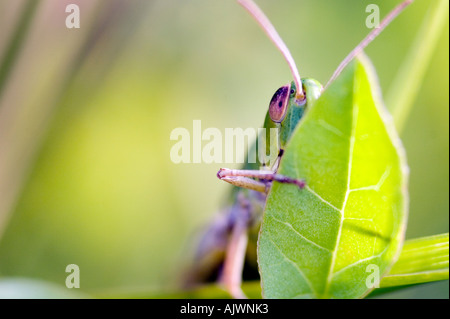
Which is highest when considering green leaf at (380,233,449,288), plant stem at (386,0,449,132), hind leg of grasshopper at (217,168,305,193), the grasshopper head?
plant stem at (386,0,449,132)

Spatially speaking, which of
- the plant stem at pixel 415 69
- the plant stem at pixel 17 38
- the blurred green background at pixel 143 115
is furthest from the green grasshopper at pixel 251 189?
the plant stem at pixel 17 38

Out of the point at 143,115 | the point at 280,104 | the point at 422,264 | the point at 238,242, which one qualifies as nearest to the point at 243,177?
the point at 280,104

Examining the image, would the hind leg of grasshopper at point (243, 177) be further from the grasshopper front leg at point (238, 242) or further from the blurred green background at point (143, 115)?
the blurred green background at point (143, 115)

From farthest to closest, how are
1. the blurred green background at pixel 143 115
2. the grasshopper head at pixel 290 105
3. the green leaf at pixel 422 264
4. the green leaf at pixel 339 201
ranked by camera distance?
the blurred green background at pixel 143 115 < the grasshopper head at pixel 290 105 < the green leaf at pixel 422 264 < the green leaf at pixel 339 201

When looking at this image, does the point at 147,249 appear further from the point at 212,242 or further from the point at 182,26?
the point at 182,26

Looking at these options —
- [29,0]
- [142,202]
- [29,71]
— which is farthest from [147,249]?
[29,0]

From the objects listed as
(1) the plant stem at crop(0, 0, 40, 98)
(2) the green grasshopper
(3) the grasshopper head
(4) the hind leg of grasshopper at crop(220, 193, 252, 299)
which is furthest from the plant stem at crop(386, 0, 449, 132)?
(1) the plant stem at crop(0, 0, 40, 98)

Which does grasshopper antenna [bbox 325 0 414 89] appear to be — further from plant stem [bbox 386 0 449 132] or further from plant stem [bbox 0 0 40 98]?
plant stem [bbox 0 0 40 98]
